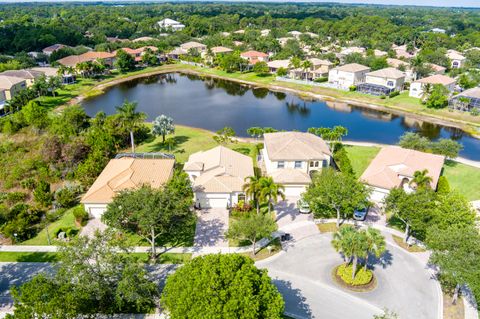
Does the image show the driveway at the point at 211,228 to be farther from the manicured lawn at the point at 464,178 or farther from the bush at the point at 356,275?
the manicured lawn at the point at 464,178

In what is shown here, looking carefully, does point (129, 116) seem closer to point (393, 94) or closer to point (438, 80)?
point (393, 94)

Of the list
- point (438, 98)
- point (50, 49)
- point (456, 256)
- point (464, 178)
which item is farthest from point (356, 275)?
point (50, 49)

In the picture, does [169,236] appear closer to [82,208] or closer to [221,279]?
[82,208]

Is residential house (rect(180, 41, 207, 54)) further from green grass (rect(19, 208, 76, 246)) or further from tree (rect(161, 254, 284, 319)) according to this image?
tree (rect(161, 254, 284, 319))

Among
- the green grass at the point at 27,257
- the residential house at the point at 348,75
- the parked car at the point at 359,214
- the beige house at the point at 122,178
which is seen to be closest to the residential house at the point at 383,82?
the residential house at the point at 348,75

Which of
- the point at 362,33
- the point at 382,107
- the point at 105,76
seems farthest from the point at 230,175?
the point at 362,33

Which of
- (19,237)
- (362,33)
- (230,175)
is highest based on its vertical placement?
(362,33)

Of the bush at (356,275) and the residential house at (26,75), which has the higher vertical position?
the residential house at (26,75)
